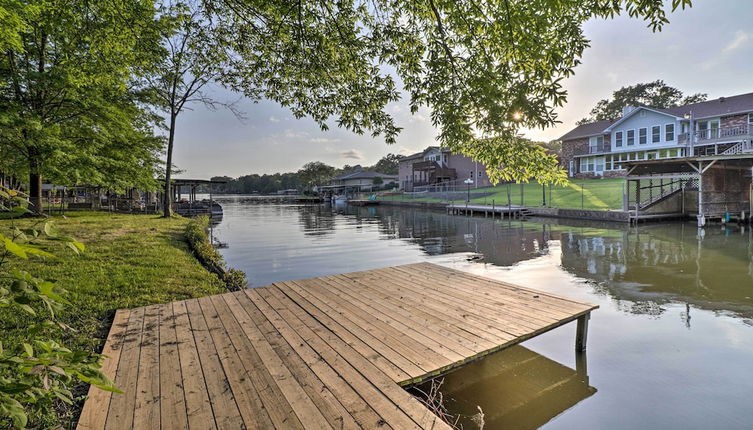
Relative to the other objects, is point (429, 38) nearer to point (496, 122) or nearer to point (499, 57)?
point (499, 57)

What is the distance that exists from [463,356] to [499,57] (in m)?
4.05

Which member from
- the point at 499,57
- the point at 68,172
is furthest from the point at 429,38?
the point at 68,172

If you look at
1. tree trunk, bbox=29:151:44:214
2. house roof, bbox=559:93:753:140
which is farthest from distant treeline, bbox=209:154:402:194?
house roof, bbox=559:93:753:140

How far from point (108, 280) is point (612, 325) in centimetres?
959

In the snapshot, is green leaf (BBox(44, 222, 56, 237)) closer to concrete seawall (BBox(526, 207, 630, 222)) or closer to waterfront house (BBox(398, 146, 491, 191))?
concrete seawall (BBox(526, 207, 630, 222))

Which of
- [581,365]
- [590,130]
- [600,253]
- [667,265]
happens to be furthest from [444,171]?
[581,365]

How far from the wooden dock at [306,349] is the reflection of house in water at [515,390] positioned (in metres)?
0.73

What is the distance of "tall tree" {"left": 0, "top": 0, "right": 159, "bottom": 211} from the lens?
34.2 ft

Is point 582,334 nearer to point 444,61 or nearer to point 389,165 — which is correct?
point 444,61

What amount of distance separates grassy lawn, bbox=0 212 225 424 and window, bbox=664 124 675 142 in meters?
41.7

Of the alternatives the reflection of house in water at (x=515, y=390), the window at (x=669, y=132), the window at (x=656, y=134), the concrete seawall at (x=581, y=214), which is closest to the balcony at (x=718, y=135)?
the window at (x=669, y=132)

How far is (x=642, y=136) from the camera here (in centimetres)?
3741

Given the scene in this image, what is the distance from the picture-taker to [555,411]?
14.1ft

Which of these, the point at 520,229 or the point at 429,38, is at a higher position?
the point at 429,38
